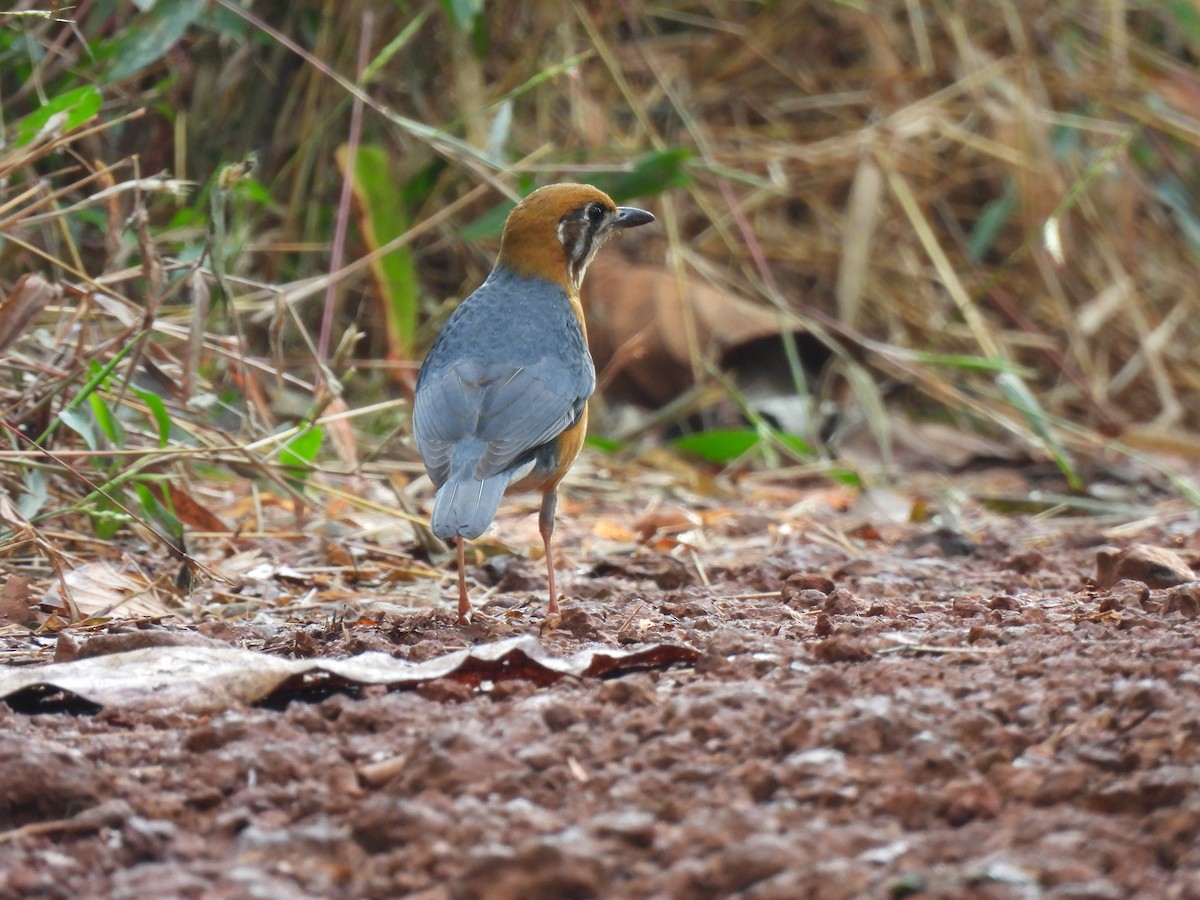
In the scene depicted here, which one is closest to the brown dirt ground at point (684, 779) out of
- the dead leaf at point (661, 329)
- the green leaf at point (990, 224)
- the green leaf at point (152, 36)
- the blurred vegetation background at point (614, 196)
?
the blurred vegetation background at point (614, 196)

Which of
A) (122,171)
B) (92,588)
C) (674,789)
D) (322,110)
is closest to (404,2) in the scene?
(322,110)

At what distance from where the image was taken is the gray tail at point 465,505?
373cm

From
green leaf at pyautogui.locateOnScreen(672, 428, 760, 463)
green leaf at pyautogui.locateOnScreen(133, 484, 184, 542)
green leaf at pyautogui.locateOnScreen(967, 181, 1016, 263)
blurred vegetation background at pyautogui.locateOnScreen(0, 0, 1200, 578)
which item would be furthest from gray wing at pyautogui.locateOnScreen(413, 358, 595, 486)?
green leaf at pyautogui.locateOnScreen(967, 181, 1016, 263)

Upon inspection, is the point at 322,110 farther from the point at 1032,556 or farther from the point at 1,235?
the point at 1032,556

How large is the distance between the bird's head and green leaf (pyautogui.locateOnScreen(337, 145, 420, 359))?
1.80 m

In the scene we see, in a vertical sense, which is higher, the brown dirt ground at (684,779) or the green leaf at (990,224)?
the brown dirt ground at (684,779)

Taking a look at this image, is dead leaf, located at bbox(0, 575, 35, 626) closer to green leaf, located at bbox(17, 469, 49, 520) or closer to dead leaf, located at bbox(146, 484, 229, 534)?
green leaf, located at bbox(17, 469, 49, 520)

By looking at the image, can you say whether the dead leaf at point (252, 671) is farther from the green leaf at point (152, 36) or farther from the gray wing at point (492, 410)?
the green leaf at point (152, 36)

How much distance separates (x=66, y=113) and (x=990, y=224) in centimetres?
611

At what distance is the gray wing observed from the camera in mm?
4141

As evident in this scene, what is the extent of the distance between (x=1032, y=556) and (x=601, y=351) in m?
3.64

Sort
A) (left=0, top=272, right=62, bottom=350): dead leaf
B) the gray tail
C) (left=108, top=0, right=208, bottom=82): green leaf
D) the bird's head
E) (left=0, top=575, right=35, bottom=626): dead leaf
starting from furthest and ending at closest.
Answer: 1. (left=108, top=0, right=208, bottom=82): green leaf
2. the bird's head
3. (left=0, top=272, right=62, bottom=350): dead leaf
4. (left=0, top=575, right=35, bottom=626): dead leaf
5. the gray tail

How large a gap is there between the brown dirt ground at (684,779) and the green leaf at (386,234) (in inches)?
147

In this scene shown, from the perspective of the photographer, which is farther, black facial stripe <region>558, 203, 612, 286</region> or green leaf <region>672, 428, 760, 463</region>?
green leaf <region>672, 428, 760, 463</region>
